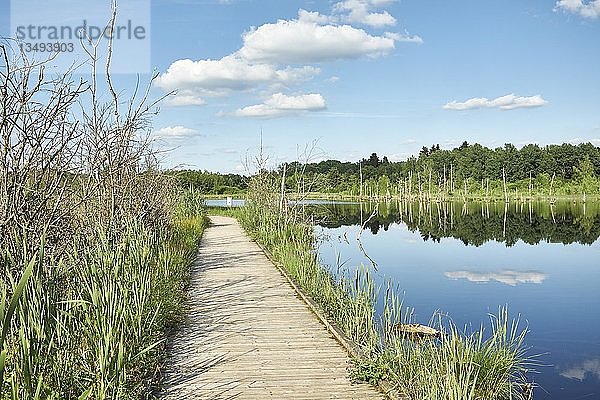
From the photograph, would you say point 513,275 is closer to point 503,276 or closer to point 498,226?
point 503,276

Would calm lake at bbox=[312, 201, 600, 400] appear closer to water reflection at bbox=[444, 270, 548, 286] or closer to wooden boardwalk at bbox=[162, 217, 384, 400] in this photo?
water reflection at bbox=[444, 270, 548, 286]

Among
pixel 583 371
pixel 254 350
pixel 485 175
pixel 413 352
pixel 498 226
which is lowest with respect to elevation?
pixel 583 371

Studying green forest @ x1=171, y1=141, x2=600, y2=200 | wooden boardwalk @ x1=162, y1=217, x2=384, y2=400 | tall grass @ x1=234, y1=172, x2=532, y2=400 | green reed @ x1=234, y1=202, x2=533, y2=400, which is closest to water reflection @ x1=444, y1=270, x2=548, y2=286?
tall grass @ x1=234, y1=172, x2=532, y2=400

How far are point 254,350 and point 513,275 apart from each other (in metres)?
8.56

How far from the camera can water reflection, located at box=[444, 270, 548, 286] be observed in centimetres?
1102

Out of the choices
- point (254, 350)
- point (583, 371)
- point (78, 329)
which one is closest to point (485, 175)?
point (583, 371)

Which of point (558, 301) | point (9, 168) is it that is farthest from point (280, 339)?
point (558, 301)

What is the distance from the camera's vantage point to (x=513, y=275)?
11.7 metres

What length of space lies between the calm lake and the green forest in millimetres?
16840

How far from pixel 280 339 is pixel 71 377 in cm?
189

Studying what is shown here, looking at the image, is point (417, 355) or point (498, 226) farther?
point (498, 226)

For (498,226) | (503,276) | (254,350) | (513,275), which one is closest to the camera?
(254,350)

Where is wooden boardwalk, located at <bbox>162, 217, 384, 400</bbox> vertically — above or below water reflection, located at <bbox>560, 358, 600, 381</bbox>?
above

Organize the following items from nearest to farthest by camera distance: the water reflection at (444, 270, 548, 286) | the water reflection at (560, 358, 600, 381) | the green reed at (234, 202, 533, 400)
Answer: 1. the green reed at (234, 202, 533, 400)
2. the water reflection at (560, 358, 600, 381)
3. the water reflection at (444, 270, 548, 286)
